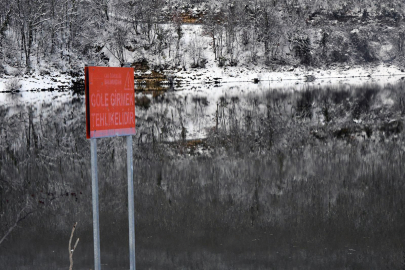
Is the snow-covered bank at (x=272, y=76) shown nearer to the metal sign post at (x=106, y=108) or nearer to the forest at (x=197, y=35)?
the forest at (x=197, y=35)

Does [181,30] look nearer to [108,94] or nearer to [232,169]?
[232,169]

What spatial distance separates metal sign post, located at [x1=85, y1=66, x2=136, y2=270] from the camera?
449 cm

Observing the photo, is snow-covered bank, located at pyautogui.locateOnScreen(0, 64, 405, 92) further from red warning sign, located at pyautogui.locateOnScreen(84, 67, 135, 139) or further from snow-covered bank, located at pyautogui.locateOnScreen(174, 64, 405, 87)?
red warning sign, located at pyautogui.locateOnScreen(84, 67, 135, 139)

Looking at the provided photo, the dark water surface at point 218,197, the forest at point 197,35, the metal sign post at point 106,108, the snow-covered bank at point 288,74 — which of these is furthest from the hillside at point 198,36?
the metal sign post at point 106,108

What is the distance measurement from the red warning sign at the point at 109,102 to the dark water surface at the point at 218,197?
181 cm

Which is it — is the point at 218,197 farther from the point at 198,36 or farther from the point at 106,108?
the point at 198,36

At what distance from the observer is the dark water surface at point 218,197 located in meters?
7.27

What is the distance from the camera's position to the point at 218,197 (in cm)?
998

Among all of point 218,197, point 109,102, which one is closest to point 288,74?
point 218,197

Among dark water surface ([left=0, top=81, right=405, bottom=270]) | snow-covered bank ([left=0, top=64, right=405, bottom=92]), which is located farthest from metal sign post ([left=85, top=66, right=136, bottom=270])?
snow-covered bank ([left=0, top=64, right=405, bottom=92])

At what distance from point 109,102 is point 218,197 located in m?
5.61

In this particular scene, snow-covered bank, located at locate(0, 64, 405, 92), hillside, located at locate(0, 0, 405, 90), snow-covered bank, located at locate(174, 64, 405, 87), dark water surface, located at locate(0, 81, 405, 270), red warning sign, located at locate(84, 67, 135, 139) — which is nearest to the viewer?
red warning sign, located at locate(84, 67, 135, 139)

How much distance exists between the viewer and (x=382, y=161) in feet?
43.1

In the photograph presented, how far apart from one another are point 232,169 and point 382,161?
152 inches
